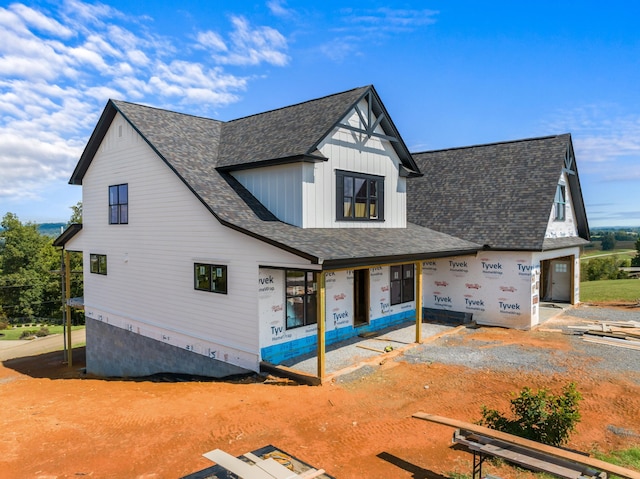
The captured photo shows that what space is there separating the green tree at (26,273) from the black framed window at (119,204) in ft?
152

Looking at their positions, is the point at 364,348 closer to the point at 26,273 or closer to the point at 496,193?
the point at 496,193

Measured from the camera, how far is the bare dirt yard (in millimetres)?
6871

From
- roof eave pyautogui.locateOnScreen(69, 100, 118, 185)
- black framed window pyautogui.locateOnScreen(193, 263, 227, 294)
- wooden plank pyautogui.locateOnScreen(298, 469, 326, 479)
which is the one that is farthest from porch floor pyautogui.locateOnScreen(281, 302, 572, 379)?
roof eave pyautogui.locateOnScreen(69, 100, 118, 185)

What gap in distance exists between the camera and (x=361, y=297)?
1616 centimetres

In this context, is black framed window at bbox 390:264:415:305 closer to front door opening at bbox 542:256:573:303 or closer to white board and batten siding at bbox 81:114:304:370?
white board and batten siding at bbox 81:114:304:370

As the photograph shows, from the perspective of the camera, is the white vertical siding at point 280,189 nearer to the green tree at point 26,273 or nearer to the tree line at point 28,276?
the tree line at point 28,276

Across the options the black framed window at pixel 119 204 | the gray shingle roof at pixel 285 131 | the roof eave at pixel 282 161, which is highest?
the gray shingle roof at pixel 285 131

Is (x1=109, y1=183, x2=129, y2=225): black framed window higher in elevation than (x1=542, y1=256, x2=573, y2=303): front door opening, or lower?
higher

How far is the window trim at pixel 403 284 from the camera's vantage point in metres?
17.1

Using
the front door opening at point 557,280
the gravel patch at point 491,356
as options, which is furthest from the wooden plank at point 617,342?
the front door opening at point 557,280

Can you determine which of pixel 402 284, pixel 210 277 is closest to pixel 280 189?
pixel 210 277

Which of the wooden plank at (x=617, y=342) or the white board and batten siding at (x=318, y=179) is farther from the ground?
the white board and batten siding at (x=318, y=179)

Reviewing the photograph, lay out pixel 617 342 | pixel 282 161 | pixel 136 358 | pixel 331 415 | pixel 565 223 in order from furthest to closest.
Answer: pixel 565 223
pixel 136 358
pixel 617 342
pixel 282 161
pixel 331 415

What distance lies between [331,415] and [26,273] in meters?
62.3
